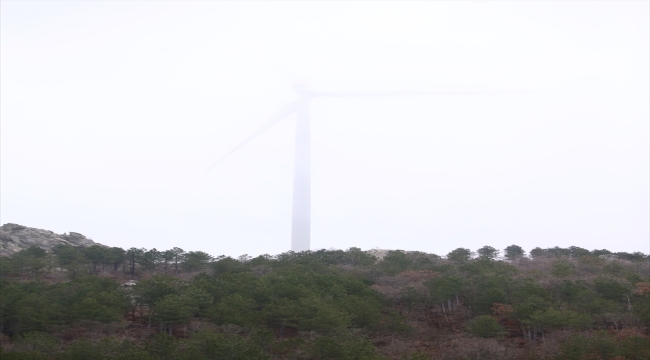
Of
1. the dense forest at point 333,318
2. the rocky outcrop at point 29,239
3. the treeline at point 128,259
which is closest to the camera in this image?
the dense forest at point 333,318

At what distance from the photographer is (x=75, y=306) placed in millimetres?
45219

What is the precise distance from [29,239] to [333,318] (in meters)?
78.9

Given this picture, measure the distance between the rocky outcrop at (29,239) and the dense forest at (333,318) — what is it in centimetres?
4476

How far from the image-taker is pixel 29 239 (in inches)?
4031

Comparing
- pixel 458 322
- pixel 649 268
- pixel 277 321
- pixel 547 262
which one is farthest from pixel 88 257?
pixel 649 268

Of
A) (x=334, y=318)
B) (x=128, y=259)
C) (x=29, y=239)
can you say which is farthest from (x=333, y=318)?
(x=29, y=239)

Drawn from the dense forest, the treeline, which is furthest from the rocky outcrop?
the dense forest

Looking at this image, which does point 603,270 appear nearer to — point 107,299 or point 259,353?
point 259,353

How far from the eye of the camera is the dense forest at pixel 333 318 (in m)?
37.2

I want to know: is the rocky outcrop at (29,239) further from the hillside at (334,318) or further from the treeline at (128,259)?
the hillside at (334,318)

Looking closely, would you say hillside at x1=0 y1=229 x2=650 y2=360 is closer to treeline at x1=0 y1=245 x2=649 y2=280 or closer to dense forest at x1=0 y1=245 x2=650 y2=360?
dense forest at x1=0 y1=245 x2=650 y2=360

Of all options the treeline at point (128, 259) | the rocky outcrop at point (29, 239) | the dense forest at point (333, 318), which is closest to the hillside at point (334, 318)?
the dense forest at point (333, 318)

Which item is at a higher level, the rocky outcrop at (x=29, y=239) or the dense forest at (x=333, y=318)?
the rocky outcrop at (x=29, y=239)

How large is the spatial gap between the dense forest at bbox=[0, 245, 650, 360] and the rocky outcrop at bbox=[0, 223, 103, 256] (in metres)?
44.8
